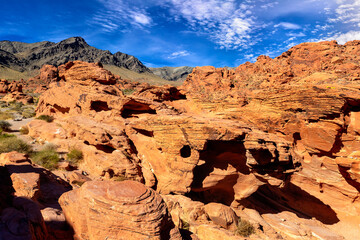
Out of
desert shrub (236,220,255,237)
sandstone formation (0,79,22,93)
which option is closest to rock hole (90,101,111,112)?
desert shrub (236,220,255,237)

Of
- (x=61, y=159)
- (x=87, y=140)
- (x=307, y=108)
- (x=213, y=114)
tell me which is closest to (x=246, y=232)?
(x=213, y=114)

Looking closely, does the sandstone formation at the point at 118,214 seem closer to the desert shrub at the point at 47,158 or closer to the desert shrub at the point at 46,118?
the desert shrub at the point at 47,158

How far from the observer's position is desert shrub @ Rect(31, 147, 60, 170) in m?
7.60

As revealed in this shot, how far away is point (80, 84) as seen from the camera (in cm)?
1136

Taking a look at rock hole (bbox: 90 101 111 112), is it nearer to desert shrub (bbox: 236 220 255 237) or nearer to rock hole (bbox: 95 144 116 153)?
rock hole (bbox: 95 144 116 153)

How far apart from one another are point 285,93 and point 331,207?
6.33 meters

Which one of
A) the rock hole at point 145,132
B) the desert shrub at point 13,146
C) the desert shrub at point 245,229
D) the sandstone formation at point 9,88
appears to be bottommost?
the desert shrub at point 245,229

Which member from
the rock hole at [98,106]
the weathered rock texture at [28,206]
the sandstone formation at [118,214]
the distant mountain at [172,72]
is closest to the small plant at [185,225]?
the sandstone formation at [118,214]

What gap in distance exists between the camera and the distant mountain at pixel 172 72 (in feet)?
479

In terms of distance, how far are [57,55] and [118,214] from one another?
13472cm

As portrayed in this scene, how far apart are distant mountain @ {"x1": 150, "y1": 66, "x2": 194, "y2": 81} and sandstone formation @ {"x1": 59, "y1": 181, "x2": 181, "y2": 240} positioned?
144384mm

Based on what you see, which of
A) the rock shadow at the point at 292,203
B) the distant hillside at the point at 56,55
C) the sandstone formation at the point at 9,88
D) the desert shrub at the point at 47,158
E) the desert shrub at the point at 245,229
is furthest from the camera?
the distant hillside at the point at 56,55

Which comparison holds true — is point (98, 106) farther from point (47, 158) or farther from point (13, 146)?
point (13, 146)

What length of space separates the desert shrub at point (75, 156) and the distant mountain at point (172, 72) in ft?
458
